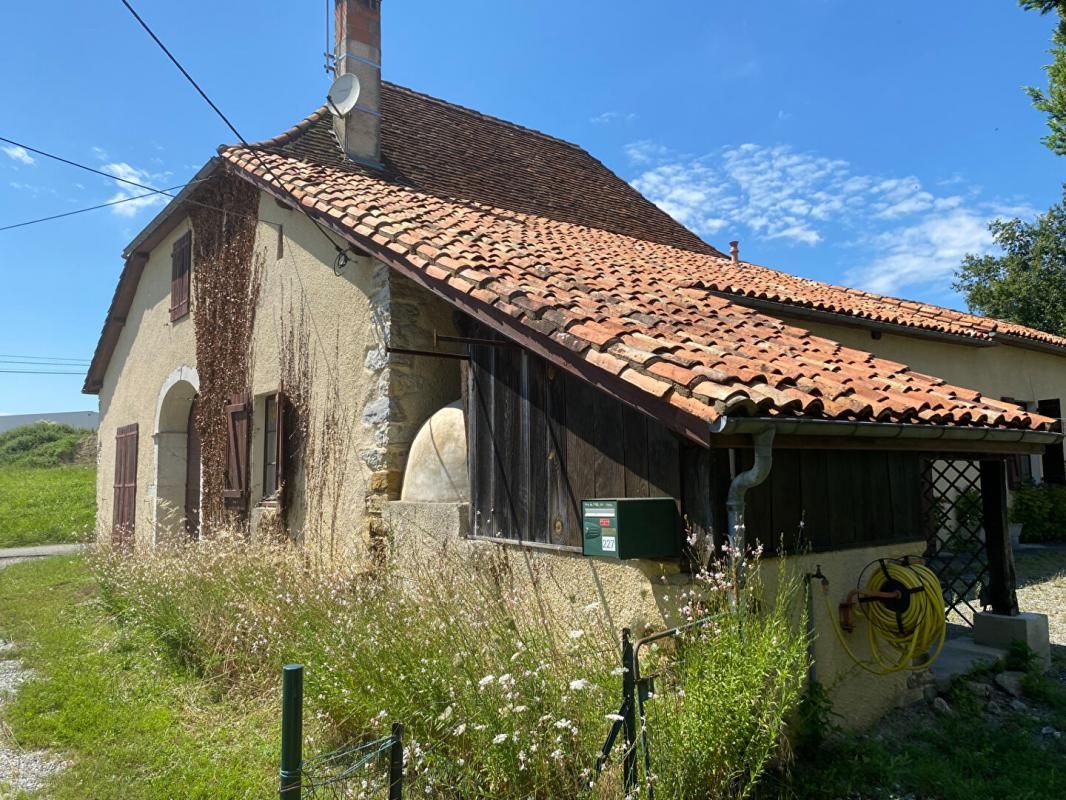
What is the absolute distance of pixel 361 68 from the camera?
29.3ft

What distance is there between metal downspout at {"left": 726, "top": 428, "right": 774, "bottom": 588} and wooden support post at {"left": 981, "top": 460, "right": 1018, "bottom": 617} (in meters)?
3.55

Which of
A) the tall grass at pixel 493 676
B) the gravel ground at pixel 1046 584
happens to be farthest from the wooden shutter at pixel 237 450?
the gravel ground at pixel 1046 584

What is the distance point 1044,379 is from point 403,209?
1180cm

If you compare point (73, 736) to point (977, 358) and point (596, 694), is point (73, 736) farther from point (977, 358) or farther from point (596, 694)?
point (977, 358)

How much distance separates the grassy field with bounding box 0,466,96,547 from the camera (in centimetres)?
1886

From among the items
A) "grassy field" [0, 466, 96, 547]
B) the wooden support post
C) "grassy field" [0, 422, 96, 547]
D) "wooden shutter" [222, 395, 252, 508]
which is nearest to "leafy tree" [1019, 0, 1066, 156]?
the wooden support post

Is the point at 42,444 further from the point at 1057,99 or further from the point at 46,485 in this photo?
the point at 1057,99

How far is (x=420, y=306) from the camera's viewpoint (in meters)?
6.49

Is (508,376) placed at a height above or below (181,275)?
below

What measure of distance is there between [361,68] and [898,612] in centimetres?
824

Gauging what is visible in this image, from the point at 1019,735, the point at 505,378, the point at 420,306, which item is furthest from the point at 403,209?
the point at 1019,735

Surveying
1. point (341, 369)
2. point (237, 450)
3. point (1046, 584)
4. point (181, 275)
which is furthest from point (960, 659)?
point (181, 275)

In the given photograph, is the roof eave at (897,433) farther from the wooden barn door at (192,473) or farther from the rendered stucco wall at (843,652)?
the wooden barn door at (192,473)

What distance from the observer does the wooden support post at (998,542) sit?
19.6 feet
